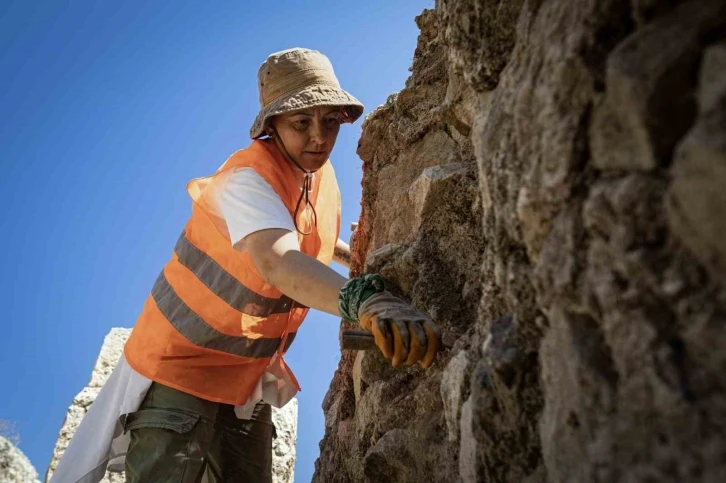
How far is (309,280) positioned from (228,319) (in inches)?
25.8

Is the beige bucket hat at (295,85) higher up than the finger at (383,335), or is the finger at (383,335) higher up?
the beige bucket hat at (295,85)

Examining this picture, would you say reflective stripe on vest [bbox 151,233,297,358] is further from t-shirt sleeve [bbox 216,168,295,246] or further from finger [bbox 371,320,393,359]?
finger [bbox 371,320,393,359]

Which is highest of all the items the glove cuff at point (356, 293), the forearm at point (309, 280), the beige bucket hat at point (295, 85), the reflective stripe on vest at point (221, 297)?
the beige bucket hat at point (295, 85)

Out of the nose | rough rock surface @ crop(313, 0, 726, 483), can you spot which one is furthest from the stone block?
the nose

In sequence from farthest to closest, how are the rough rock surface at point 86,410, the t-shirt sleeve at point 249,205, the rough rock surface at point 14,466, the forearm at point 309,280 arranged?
the rough rock surface at point 14,466, the rough rock surface at point 86,410, the t-shirt sleeve at point 249,205, the forearm at point 309,280

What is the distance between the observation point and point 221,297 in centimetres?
241

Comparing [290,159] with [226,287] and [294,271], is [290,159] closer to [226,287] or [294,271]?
[226,287]

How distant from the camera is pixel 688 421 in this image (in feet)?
2.62

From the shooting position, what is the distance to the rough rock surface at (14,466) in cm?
478

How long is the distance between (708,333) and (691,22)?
461 mm

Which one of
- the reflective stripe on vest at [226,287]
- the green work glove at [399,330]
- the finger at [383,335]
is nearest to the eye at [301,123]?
the reflective stripe on vest at [226,287]

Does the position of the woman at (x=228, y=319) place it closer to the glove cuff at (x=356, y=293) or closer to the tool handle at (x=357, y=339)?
the glove cuff at (x=356, y=293)

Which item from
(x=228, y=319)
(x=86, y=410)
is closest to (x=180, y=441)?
(x=228, y=319)

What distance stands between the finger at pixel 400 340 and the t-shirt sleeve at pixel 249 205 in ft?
2.12
